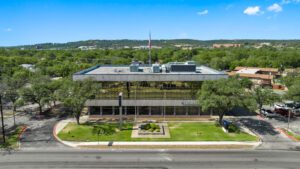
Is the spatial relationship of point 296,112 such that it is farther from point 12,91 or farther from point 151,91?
point 12,91

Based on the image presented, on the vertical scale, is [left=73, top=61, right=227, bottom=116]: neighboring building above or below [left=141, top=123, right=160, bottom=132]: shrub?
above

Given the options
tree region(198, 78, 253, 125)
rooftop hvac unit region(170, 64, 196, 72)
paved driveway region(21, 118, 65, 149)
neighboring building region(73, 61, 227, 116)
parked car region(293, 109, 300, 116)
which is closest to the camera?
paved driveway region(21, 118, 65, 149)

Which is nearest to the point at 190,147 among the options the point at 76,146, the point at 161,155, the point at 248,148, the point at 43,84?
the point at 161,155

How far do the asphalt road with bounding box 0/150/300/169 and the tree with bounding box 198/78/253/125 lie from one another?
8.90 meters

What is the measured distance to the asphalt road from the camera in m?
28.0

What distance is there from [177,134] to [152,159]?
9.49 meters

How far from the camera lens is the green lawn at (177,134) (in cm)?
3644

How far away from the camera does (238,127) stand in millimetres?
42219

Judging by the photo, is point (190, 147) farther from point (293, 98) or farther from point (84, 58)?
point (84, 58)

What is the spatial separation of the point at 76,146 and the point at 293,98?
42.5 metres

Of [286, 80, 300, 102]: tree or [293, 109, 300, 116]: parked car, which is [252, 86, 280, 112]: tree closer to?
[286, 80, 300, 102]: tree

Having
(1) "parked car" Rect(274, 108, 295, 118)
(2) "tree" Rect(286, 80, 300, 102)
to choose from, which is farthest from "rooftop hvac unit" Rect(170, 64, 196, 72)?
(2) "tree" Rect(286, 80, 300, 102)

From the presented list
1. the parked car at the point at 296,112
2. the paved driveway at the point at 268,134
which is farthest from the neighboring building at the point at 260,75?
the paved driveway at the point at 268,134

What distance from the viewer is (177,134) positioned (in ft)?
126
